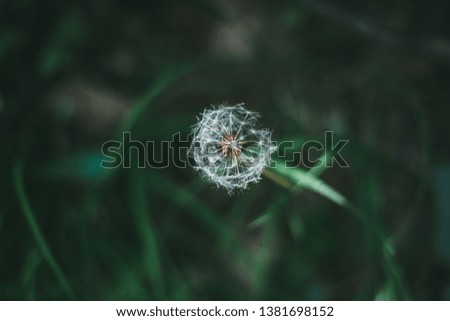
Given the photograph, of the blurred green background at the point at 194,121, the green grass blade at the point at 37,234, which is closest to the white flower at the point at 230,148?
the blurred green background at the point at 194,121

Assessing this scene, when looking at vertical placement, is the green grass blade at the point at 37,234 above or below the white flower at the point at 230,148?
below

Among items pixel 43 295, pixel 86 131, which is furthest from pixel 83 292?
pixel 86 131

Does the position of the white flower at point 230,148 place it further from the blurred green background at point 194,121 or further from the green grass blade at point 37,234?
the green grass blade at point 37,234

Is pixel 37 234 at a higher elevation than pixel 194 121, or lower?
lower

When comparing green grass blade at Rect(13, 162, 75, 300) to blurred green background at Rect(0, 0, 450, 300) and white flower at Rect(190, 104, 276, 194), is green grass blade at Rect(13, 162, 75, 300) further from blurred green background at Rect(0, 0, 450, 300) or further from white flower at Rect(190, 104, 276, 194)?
white flower at Rect(190, 104, 276, 194)

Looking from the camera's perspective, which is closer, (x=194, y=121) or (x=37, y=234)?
(x=37, y=234)

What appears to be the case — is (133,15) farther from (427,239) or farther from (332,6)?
(427,239)
